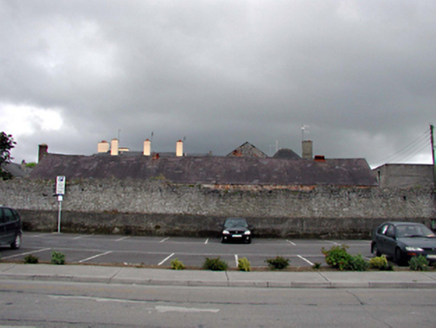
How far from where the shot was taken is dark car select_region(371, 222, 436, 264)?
1221 centimetres

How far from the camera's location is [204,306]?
758cm

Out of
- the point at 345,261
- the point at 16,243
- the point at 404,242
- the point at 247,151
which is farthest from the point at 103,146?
the point at 345,261

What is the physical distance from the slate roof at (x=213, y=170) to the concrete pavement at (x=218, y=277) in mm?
21836

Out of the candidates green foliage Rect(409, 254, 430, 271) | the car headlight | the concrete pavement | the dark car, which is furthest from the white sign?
green foliage Rect(409, 254, 430, 271)

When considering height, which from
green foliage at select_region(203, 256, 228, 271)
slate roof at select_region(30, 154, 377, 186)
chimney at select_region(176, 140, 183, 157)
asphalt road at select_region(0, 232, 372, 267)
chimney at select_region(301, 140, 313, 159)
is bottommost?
asphalt road at select_region(0, 232, 372, 267)

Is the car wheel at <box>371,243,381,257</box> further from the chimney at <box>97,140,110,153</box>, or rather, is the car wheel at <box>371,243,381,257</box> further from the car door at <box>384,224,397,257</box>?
the chimney at <box>97,140,110,153</box>

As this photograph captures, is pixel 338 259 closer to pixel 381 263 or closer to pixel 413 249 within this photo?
pixel 381 263

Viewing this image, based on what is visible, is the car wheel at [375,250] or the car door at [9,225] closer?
the car door at [9,225]

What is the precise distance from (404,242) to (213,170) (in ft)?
75.6

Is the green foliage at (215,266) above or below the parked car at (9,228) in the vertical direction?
below

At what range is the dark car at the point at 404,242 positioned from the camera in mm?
12211

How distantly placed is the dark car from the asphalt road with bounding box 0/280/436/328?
311 cm

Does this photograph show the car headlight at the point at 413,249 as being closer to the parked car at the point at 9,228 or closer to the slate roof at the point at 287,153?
the parked car at the point at 9,228

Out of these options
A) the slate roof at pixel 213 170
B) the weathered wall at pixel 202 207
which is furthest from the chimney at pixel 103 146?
the weathered wall at pixel 202 207
